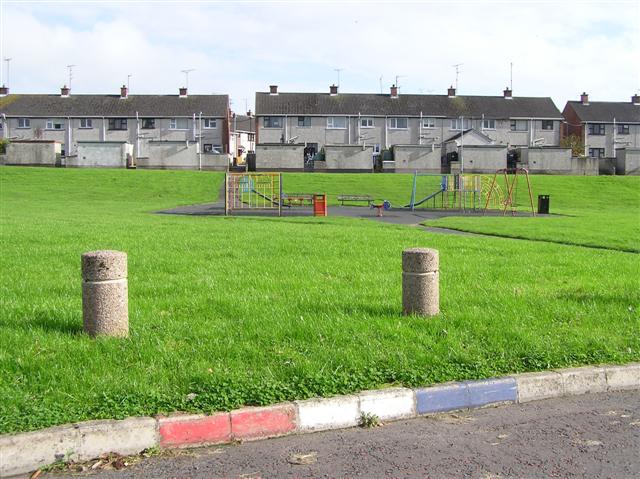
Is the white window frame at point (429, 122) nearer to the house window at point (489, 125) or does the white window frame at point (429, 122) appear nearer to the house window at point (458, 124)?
the house window at point (458, 124)

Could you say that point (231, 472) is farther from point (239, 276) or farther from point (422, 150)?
point (422, 150)

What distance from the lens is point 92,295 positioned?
249 inches

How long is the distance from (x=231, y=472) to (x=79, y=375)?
1.78 meters

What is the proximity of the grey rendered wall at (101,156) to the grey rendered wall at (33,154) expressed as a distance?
1.80 m

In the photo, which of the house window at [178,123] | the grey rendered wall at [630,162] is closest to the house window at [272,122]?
the house window at [178,123]

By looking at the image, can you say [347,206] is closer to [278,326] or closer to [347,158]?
[347,158]

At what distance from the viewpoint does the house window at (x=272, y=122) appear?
244ft

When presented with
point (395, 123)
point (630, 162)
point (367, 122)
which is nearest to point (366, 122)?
point (367, 122)

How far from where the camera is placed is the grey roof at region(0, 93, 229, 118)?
75.4 metres

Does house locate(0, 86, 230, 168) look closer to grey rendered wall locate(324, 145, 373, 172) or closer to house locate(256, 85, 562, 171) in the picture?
house locate(256, 85, 562, 171)

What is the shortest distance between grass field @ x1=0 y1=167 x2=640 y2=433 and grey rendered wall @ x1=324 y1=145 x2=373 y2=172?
165 feet

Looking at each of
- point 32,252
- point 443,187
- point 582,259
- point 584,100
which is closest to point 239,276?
point 32,252

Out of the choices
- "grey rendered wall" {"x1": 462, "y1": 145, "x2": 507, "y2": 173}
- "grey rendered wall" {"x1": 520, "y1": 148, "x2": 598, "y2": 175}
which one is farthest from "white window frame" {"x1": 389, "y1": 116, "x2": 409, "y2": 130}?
"grey rendered wall" {"x1": 520, "y1": 148, "x2": 598, "y2": 175}

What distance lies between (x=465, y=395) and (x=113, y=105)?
7722 centimetres
